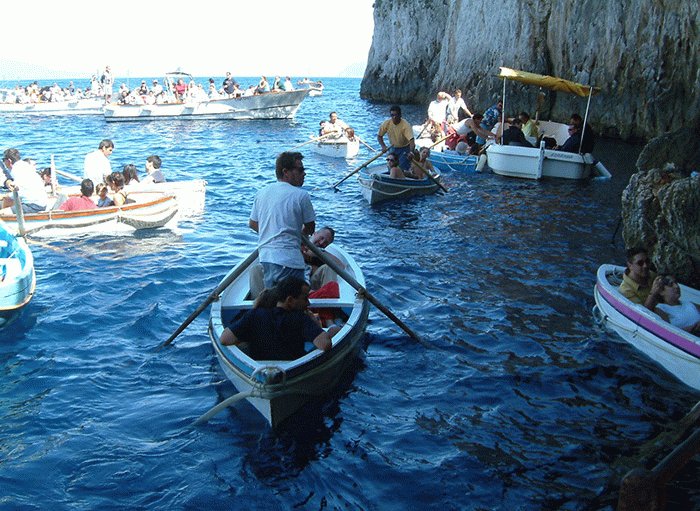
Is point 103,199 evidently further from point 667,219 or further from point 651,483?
point 651,483

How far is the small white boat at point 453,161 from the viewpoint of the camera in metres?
22.0

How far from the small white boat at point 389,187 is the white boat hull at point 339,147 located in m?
7.62

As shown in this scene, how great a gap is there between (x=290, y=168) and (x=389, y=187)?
34.6 feet

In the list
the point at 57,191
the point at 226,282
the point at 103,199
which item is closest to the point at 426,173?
the point at 103,199

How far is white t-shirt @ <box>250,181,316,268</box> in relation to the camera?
722cm

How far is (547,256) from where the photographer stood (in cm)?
1280

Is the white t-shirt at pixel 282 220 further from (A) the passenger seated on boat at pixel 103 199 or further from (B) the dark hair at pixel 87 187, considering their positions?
(A) the passenger seated on boat at pixel 103 199

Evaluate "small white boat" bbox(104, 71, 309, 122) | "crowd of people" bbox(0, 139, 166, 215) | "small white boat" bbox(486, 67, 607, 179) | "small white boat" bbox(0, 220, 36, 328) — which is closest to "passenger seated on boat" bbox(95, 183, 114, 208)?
"crowd of people" bbox(0, 139, 166, 215)

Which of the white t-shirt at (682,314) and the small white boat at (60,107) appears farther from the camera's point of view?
the small white boat at (60,107)

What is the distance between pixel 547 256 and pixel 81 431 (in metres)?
9.14

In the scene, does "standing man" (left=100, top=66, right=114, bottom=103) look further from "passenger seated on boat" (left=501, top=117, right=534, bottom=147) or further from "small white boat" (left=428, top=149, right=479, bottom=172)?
"passenger seated on boat" (left=501, top=117, right=534, bottom=147)

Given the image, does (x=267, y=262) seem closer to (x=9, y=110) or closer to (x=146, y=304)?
(x=146, y=304)

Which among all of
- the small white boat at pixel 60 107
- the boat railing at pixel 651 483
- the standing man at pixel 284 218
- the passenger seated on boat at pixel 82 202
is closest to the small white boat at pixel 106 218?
the passenger seated on boat at pixel 82 202

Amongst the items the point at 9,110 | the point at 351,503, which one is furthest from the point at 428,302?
the point at 9,110
